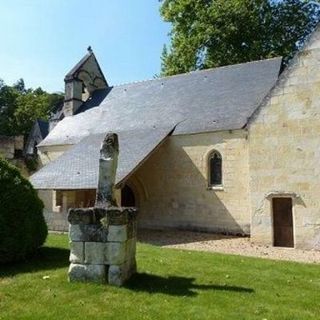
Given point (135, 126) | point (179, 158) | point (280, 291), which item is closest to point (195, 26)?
point (135, 126)

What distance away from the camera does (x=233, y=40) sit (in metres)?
26.8

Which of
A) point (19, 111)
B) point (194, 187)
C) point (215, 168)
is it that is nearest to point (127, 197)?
point (194, 187)

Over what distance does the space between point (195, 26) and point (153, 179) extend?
13.6 meters

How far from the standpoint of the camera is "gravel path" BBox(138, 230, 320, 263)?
37.9ft

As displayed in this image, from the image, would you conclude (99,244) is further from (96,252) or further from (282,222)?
(282,222)

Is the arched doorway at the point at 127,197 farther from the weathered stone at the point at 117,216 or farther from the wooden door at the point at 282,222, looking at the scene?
the weathered stone at the point at 117,216

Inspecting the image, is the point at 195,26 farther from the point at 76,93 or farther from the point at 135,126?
the point at 135,126

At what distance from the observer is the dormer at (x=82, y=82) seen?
24281mm

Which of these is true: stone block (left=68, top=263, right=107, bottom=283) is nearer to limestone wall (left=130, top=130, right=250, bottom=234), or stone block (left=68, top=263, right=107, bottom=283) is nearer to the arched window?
limestone wall (left=130, top=130, right=250, bottom=234)

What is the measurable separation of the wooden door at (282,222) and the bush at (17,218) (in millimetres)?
7822

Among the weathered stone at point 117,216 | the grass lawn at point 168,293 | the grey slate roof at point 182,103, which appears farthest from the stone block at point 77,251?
the grey slate roof at point 182,103

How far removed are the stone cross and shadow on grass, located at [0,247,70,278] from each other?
1991 millimetres

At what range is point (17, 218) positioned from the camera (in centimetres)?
834

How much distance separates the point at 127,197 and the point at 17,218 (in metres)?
10.9
